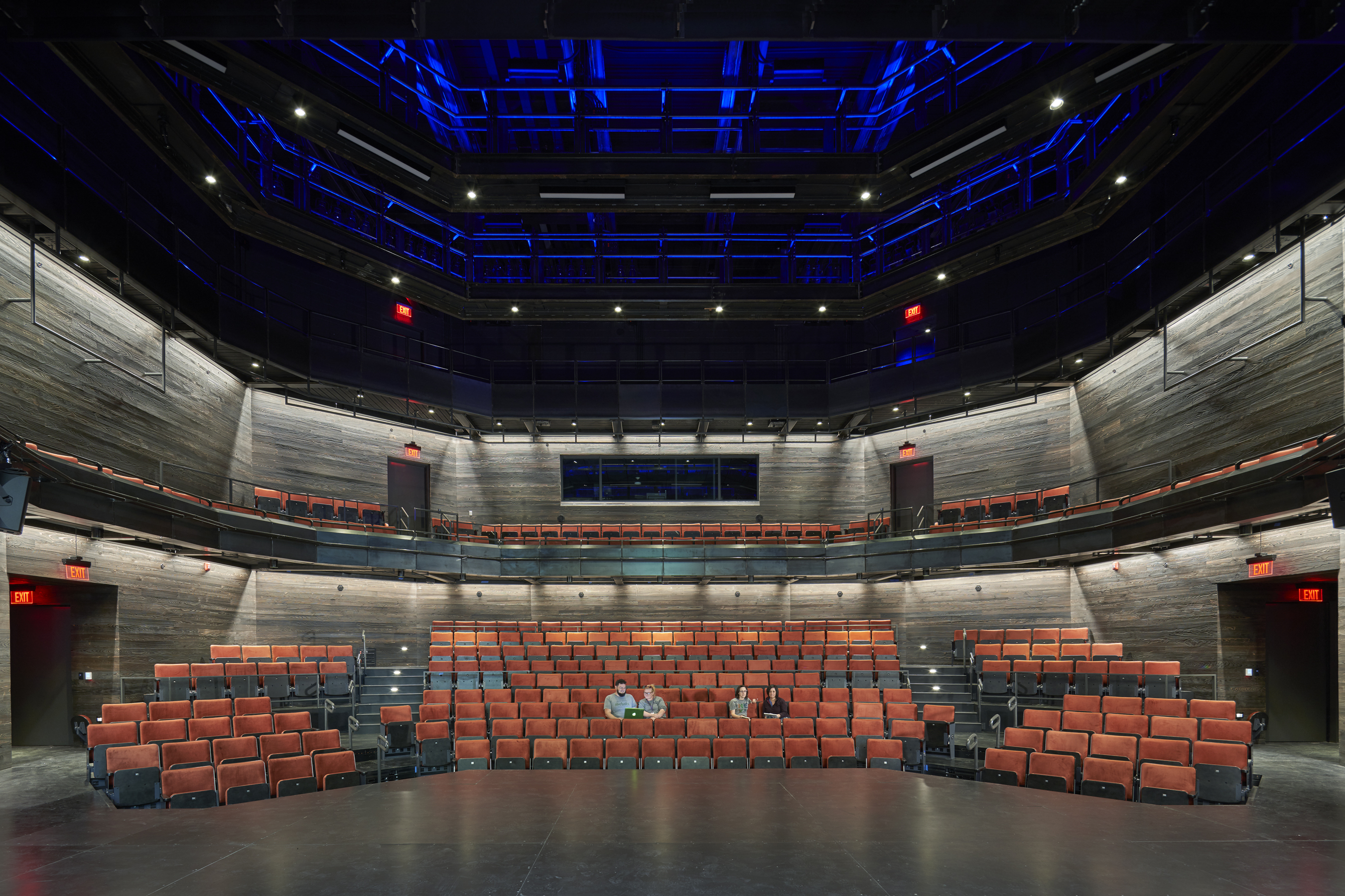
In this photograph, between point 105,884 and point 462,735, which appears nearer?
point 105,884

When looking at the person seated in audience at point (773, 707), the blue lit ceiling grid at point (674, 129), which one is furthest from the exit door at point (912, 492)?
the person seated in audience at point (773, 707)

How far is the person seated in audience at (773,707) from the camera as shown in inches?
450

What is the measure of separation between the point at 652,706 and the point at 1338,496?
25.5ft

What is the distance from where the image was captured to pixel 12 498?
7.15m

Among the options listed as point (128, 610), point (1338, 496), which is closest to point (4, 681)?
point (128, 610)

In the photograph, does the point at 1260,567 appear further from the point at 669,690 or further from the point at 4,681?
the point at 4,681

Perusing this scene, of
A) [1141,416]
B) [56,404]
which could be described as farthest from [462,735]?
[1141,416]

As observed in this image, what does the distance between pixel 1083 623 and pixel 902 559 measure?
3766 mm

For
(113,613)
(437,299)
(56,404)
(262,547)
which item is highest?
(437,299)

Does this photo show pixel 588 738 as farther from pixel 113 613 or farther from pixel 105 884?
pixel 113 613

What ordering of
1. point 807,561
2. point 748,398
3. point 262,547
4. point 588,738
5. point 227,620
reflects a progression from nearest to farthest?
point 588,738 → point 262,547 → point 227,620 → point 807,561 → point 748,398

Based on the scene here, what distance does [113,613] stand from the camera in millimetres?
13094

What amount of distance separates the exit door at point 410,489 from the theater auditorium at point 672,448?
0.14m

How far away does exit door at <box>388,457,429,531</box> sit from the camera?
797 inches
